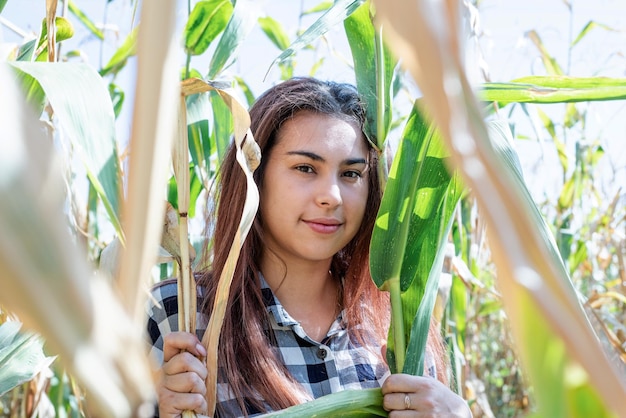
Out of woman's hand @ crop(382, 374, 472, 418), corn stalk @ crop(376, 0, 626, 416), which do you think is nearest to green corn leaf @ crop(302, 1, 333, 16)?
woman's hand @ crop(382, 374, 472, 418)

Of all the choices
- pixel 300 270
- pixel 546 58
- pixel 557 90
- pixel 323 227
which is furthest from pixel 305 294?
pixel 546 58

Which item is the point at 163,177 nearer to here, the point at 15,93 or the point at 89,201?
the point at 15,93

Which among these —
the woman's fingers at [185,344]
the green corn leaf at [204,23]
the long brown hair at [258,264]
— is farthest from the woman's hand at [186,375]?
the green corn leaf at [204,23]

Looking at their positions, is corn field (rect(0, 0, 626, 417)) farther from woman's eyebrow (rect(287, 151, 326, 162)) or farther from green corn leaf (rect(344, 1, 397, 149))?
woman's eyebrow (rect(287, 151, 326, 162))

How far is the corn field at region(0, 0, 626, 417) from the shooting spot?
0.14m

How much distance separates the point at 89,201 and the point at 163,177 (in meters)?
1.30

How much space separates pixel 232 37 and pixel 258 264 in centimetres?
38

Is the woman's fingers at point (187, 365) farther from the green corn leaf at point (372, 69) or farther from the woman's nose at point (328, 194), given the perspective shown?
the woman's nose at point (328, 194)

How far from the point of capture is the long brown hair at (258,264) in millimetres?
932

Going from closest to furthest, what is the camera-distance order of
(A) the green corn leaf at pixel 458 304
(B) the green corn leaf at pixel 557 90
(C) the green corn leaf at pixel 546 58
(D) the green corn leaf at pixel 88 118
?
1. (D) the green corn leaf at pixel 88 118
2. (B) the green corn leaf at pixel 557 90
3. (A) the green corn leaf at pixel 458 304
4. (C) the green corn leaf at pixel 546 58

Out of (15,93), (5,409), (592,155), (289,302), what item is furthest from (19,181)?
(592,155)

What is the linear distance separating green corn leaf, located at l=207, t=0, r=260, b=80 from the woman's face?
21cm

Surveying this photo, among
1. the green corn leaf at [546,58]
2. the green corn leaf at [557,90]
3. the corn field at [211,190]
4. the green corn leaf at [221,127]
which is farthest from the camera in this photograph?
the green corn leaf at [546,58]

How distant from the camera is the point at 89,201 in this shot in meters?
1.40
